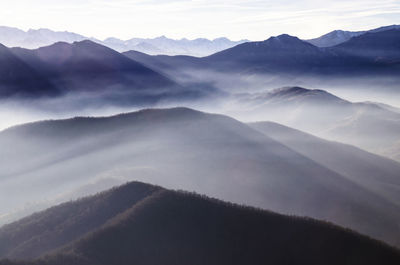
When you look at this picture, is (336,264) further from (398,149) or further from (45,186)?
(398,149)

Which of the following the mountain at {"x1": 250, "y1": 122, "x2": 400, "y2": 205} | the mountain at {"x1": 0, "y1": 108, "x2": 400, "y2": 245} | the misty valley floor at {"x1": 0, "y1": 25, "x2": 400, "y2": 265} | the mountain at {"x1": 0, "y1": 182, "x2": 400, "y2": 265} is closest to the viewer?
the mountain at {"x1": 0, "y1": 182, "x2": 400, "y2": 265}

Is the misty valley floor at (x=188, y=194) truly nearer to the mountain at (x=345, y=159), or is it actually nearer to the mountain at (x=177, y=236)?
the mountain at (x=177, y=236)

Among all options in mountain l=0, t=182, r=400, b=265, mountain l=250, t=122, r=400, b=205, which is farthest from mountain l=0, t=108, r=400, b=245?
mountain l=0, t=182, r=400, b=265

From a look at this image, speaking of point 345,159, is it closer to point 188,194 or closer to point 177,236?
point 188,194

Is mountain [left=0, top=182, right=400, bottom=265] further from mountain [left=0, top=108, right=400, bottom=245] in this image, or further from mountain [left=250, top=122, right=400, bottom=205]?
mountain [left=250, top=122, right=400, bottom=205]

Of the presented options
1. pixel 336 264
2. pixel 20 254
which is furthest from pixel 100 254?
pixel 336 264

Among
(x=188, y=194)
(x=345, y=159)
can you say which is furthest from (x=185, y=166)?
(x=345, y=159)

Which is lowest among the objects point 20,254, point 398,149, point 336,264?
point 398,149
